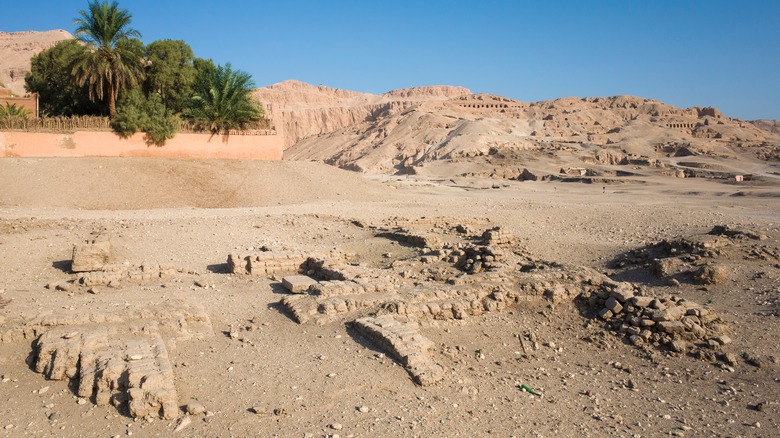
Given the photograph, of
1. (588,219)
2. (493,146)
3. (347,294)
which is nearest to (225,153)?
(588,219)

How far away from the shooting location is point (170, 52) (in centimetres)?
2541

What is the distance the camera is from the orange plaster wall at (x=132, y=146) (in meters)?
20.9

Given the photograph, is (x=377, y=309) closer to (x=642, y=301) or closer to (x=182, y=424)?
(x=182, y=424)

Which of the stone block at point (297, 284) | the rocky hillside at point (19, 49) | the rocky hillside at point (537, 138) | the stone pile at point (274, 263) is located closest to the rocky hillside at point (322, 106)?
the rocky hillside at point (537, 138)

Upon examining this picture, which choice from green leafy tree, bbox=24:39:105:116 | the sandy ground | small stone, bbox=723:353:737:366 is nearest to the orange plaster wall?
green leafy tree, bbox=24:39:105:116

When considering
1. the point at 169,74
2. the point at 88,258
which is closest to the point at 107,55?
the point at 169,74

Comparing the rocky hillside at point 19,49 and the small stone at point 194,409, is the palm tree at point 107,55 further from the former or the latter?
the rocky hillside at point 19,49

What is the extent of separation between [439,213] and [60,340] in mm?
14025

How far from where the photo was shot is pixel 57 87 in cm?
2645

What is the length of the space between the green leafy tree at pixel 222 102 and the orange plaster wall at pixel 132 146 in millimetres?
706

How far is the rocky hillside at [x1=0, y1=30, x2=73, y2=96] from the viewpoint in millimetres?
75256

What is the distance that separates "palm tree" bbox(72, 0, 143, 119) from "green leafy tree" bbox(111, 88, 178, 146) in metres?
0.66

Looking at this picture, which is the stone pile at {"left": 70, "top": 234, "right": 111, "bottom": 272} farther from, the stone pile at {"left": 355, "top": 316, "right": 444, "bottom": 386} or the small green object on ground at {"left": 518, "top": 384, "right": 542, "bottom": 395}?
the small green object on ground at {"left": 518, "top": 384, "right": 542, "bottom": 395}

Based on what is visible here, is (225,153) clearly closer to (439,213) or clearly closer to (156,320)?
(439,213)
